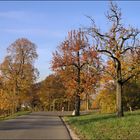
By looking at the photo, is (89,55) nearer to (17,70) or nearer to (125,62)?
(125,62)

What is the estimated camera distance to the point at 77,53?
158 ft

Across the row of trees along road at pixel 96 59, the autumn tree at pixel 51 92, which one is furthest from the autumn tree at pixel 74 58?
the autumn tree at pixel 51 92

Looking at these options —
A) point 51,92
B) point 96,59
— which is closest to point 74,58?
point 96,59

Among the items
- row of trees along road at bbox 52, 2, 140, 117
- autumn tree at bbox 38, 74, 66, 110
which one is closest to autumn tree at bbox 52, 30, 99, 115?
row of trees along road at bbox 52, 2, 140, 117

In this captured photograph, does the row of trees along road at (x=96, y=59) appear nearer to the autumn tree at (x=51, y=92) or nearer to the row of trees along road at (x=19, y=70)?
the row of trees along road at (x=19, y=70)

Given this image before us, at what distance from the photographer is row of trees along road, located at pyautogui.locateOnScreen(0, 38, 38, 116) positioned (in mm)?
67250

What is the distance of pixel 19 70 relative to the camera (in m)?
68.6

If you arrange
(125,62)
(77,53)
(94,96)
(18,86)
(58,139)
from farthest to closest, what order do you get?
1. (18,86)
2. (94,96)
3. (77,53)
4. (125,62)
5. (58,139)

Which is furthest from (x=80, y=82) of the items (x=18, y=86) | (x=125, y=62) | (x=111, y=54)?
(x=18, y=86)

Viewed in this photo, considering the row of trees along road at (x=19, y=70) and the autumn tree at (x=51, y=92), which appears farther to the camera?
the autumn tree at (x=51, y=92)

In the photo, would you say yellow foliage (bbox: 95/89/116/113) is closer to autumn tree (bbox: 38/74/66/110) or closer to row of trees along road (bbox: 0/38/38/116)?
row of trees along road (bbox: 0/38/38/116)

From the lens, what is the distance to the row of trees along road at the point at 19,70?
221 feet

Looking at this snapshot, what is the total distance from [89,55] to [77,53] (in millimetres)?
3192

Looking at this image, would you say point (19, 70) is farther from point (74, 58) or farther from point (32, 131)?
point (32, 131)
